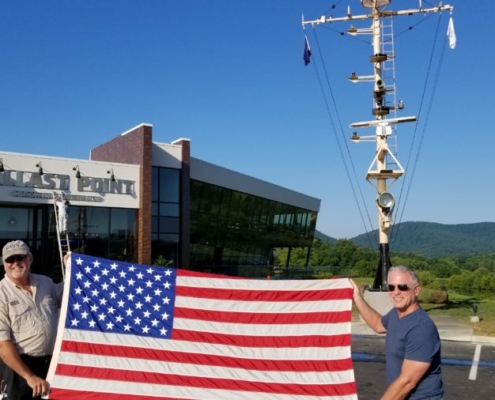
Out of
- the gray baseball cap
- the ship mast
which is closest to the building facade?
the ship mast

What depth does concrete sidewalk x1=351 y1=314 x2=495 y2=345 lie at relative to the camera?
14.7 m

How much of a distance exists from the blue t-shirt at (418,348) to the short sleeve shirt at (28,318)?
2.74 metres

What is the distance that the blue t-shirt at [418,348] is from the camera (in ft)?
11.7

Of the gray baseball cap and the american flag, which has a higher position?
the gray baseball cap

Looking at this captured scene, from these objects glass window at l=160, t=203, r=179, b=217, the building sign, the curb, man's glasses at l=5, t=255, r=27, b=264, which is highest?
the building sign

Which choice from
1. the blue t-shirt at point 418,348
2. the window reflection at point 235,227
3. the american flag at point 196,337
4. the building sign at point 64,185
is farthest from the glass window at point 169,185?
the blue t-shirt at point 418,348

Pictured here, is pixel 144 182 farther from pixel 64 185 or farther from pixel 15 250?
pixel 15 250

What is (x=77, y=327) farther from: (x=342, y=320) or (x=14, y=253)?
(x=342, y=320)

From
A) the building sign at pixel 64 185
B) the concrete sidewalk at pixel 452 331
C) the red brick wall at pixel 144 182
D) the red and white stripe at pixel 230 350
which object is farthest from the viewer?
the red brick wall at pixel 144 182

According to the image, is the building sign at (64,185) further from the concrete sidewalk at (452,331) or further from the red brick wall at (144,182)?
the concrete sidewalk at (452,331)

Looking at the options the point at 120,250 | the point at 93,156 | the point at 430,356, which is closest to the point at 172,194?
the point at 120,250

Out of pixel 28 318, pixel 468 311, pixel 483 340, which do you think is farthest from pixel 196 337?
pixel 468 311

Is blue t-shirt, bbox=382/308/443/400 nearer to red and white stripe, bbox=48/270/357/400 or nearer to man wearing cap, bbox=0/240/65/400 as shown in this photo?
red and white stripe, bbox=48/270/357/400

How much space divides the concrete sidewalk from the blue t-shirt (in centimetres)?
1203
